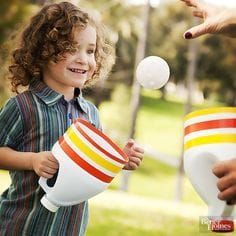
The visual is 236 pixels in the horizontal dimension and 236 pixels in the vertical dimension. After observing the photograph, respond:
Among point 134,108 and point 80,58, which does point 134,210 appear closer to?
point 134,108

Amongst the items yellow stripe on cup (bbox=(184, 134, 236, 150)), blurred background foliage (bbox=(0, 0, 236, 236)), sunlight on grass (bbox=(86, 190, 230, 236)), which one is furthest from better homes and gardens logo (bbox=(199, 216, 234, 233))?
blurred background foliage (bbox=(0, 0, 236, 236))

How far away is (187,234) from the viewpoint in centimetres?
614

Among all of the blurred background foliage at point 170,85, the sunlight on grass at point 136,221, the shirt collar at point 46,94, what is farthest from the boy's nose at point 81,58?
the blurred background foliage at point 170,85

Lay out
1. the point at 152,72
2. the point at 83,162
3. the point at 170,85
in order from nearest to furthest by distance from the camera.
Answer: the point at 83,162 → the point at 152,72 → the point at 170,85

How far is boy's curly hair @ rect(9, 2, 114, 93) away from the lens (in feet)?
5.51

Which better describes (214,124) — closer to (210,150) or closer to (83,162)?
(210,150)

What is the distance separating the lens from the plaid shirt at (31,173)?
5.15 feet

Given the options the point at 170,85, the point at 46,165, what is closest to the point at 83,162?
the point at 46,165

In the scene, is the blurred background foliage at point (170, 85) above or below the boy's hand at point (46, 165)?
below

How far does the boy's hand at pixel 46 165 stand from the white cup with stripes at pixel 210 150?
34cm

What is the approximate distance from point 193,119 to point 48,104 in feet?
1.75

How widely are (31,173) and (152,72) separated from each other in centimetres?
44

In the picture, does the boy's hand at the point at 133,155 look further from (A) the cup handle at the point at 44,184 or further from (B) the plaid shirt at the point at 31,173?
(A) the cup handle at the point at 44,184

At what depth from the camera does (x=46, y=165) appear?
1.40 m
